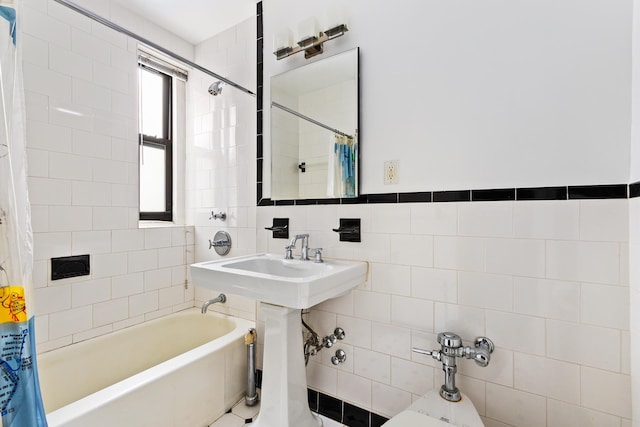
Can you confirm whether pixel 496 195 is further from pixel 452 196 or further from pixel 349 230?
pixel 349 230

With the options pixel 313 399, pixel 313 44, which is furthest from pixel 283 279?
pixel 313 44

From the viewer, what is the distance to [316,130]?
157 cm

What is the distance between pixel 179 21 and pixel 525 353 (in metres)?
2.62

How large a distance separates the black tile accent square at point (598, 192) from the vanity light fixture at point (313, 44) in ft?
3.85

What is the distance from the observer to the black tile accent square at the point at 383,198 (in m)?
1.33

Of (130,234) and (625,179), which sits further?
(130,234)

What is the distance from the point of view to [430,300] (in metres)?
1.23

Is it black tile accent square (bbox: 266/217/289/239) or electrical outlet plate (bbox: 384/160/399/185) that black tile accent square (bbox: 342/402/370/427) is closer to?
black tile accent square (bbox: 266/217/289/239)

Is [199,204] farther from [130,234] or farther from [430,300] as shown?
[430,300]

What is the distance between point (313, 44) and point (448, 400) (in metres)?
1.67

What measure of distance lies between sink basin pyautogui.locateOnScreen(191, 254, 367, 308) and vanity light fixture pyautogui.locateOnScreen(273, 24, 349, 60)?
1089mm

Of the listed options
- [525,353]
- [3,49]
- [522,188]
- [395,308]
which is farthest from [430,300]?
[3,49]

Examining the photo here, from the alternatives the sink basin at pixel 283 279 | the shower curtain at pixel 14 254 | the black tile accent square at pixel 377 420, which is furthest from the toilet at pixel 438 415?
the shower curtain at pixel 14 254

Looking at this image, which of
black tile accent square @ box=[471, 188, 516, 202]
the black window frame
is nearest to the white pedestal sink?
black tile accent square @ box=[471, 188, 516, 202]
